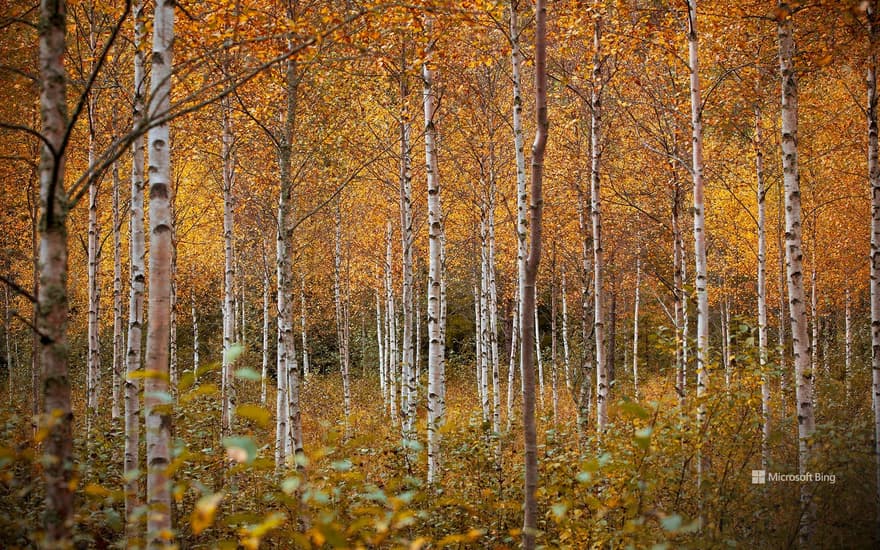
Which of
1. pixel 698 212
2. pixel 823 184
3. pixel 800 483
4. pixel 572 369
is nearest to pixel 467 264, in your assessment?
pixel 572 369

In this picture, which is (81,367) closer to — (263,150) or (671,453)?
(263,150)

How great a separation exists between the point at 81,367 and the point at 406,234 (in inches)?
757

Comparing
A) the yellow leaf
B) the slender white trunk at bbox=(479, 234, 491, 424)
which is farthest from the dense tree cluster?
the slender white trunk at bbox=(479, 234, 491, 424)

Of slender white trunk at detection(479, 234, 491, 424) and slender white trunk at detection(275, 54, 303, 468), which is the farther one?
slender white trunk at detection(479, 234, 491, 424)

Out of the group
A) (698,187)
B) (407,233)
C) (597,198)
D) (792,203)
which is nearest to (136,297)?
(407,233)

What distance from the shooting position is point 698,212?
809cm

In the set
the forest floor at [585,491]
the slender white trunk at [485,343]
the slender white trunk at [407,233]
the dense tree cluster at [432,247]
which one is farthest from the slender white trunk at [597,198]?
the slender white trunk at [485,343]

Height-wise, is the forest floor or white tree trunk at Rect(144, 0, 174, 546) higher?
white tree trunk at Rect(144, 0, 174, 546)

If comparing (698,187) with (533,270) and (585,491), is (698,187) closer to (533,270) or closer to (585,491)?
(585,491)

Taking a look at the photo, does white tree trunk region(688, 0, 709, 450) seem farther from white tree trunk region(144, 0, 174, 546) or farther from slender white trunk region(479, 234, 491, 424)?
white tree trunk region(144, 0, 174, 546)

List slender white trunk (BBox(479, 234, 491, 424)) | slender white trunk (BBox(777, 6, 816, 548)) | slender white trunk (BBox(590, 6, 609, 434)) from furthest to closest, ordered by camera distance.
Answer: slender white trunk (BBox(479, 234, 491, 424))
slender white trunk (BBox(590, 6, 609, 434))
slender white trunk (BBox(777, 6, 816, 548))

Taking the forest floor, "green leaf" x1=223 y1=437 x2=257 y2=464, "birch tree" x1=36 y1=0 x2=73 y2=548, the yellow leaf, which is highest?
"birch tree" x1=36 y1=0 x2=73 y2=548

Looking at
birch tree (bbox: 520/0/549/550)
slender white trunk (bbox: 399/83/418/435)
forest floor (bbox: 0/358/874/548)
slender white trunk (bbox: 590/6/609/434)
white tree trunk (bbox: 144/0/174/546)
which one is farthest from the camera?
slender white trunk (bbox: 399/83/418/435)

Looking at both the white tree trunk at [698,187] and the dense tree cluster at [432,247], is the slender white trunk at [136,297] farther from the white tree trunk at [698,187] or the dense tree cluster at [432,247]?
the white tree trunk at [698,187]
